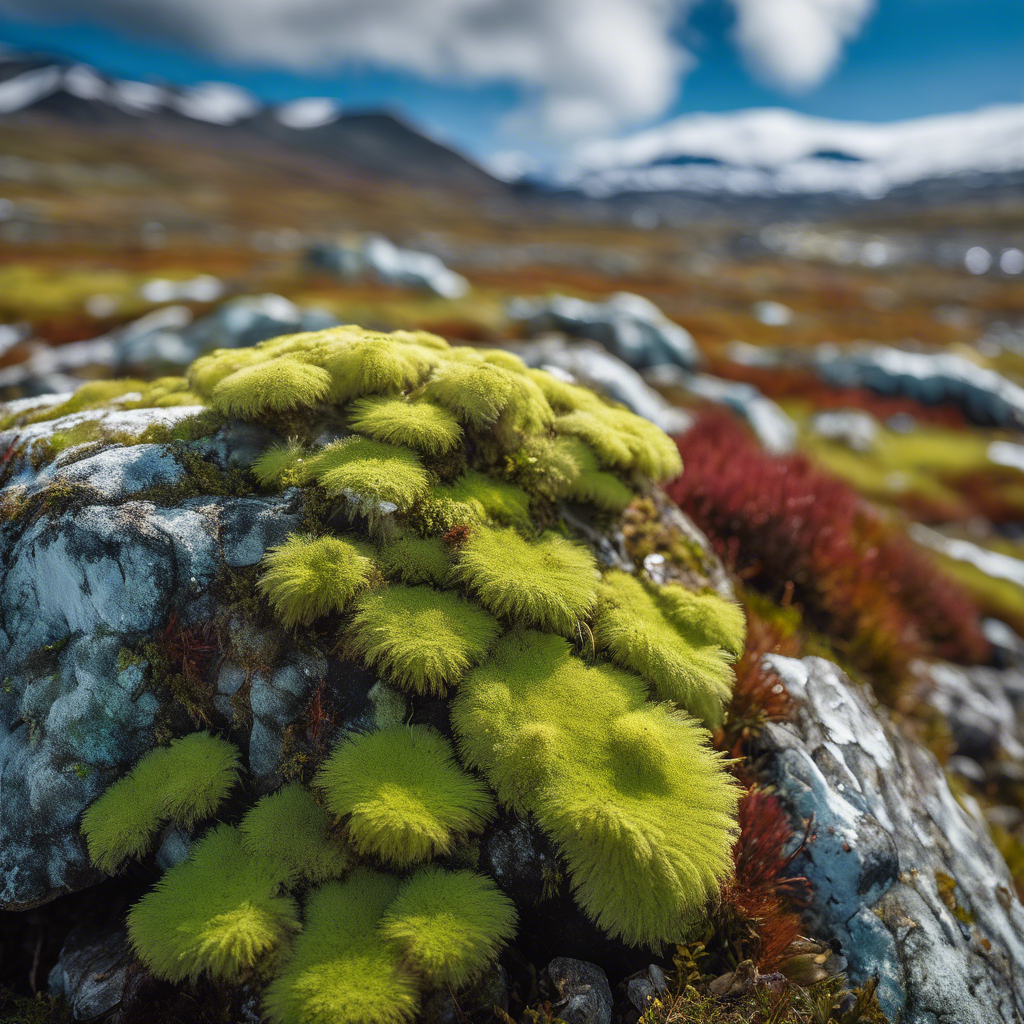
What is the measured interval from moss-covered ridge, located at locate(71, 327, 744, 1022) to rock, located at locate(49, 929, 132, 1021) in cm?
77

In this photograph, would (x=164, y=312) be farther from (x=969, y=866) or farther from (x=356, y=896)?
(x=969, y=866)

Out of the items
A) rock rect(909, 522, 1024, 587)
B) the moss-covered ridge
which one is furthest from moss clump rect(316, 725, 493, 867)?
rock rect(909, 522, 1024, 587)

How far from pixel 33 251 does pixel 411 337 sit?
6301 centimetres

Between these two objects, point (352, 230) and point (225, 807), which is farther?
point (352, 230)

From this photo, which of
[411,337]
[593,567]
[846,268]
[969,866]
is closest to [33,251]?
[411,337]

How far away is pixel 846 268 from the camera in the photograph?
112062 mm

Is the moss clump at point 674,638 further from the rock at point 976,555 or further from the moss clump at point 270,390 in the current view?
the rock at point 976,555

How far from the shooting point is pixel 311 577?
14.4 ft

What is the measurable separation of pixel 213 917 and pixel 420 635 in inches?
81.0

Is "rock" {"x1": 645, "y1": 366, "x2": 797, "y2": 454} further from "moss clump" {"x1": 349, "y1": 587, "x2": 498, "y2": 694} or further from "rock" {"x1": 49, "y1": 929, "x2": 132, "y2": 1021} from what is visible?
"rock" {"x1": 49, "y1": 929, "x2": 132, "y2": 1021}

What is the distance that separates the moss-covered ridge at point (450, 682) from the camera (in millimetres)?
3561

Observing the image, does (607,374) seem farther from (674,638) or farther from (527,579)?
(527,579)

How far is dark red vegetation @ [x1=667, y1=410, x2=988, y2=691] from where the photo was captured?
7.81 meters

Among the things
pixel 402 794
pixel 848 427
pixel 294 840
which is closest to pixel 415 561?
pixel 402 794
